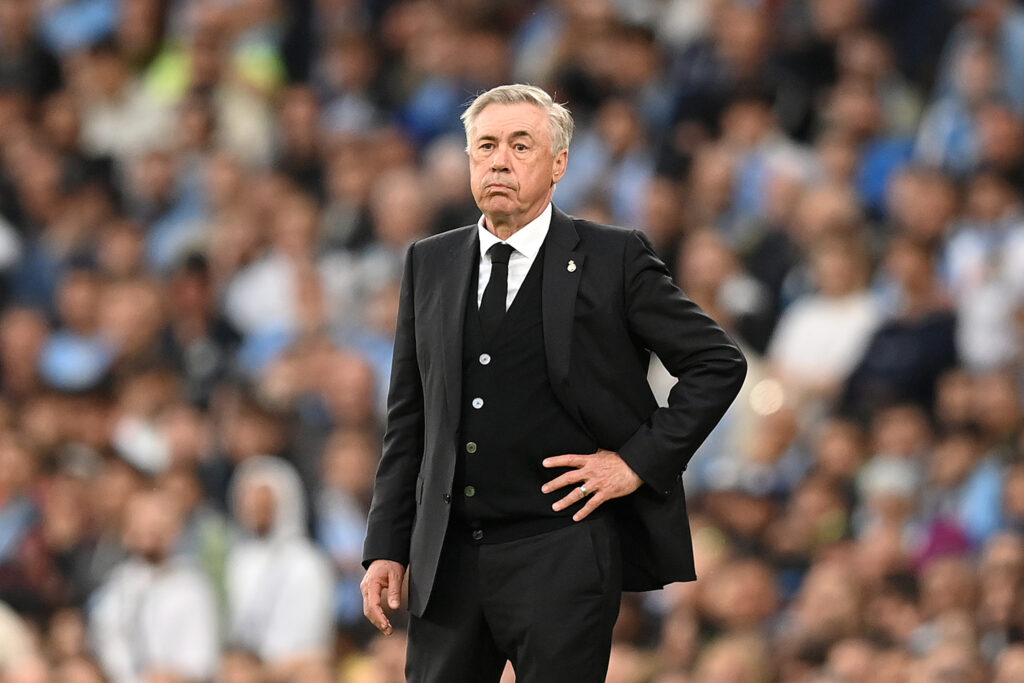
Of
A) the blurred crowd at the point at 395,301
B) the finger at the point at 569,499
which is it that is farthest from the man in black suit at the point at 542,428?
the blurred crowd at the point at 395,301

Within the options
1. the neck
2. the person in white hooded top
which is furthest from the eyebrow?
the person in white hooded top

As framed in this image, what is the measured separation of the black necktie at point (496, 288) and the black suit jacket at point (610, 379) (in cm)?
4

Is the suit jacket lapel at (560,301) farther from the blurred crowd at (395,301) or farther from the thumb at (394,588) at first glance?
the blurred crowd at (395,301)

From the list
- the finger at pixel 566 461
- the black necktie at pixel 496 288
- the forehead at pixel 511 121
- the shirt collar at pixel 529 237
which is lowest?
the finger at pixel 566 461

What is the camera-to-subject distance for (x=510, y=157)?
3701 millimetres

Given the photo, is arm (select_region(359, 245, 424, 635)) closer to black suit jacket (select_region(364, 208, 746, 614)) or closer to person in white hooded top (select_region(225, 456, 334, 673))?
black suit jacket (select_region(364, 208, 746, 614))

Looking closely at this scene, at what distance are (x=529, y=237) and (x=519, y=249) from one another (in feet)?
0.10

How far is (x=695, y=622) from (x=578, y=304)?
3153 mm

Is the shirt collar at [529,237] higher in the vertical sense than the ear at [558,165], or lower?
lower

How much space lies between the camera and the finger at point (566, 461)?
3686 mm

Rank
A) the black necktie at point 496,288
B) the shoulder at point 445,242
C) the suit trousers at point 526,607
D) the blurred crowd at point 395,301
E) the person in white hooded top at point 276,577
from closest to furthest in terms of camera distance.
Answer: the suit trousers at point 526,607, the black necktie at point 496,288, the shoulder at point 445,242, the blurred crowd at point 395,301, the person in white hooded top at point 276,577

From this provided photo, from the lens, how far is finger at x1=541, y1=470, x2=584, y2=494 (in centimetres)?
368

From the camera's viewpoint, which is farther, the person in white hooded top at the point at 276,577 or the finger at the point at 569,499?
the person in white hooded top at the point at 276,577

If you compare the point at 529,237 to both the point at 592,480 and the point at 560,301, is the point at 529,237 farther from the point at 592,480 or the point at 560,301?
the point at 592,480
